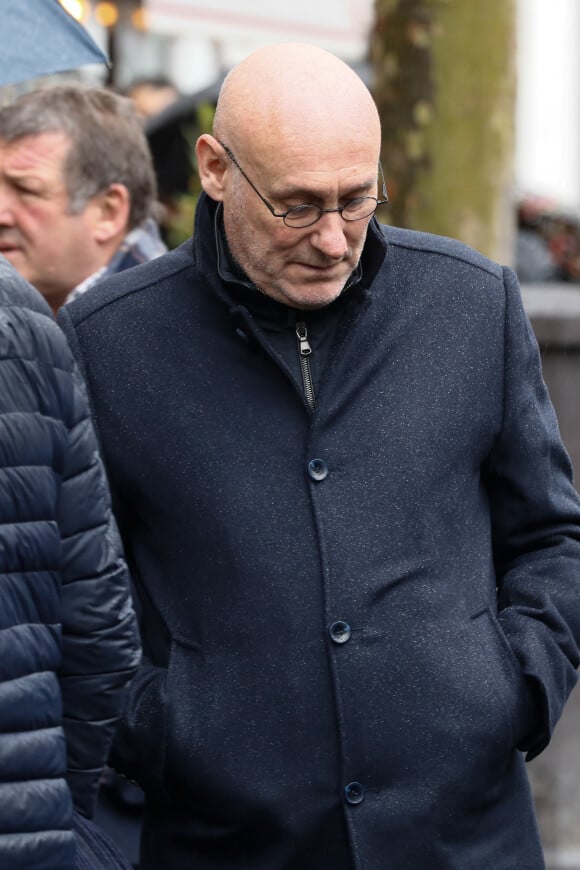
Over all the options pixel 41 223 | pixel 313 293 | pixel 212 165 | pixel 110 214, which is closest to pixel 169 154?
pixel 110 214

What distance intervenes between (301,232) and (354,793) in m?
0.99

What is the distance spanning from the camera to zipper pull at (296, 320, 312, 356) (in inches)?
124

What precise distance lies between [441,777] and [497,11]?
360 cm

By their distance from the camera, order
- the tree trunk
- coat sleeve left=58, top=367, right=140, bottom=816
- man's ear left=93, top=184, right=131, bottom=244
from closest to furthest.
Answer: coat sleeve left=58, top=367, right=140, bottom=816 → man's ear left=93, top=184, right=131, bottom=244 → the tree trunk

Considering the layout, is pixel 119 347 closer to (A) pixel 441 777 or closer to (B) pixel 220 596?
(B) pixel 220 596

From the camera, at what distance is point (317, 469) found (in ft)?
10.1

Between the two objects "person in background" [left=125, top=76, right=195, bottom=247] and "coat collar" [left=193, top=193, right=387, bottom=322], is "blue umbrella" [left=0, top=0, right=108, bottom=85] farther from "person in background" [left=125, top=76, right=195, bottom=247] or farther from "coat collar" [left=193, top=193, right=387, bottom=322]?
"person in background" [left=125, top=76, right=195, bottom=247]

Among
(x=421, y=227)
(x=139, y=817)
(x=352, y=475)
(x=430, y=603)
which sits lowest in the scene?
(x=139, y=817)

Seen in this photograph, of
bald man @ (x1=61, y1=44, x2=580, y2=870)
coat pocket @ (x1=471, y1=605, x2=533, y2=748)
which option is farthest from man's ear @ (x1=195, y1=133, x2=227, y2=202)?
coat pocket @ (x1=471, y1=605, x2=533, y2=748)

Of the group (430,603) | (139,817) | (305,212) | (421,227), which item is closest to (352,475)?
(430,603)

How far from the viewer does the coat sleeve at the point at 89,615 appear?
2600mm

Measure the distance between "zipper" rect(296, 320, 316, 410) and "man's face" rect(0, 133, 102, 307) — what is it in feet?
3.62

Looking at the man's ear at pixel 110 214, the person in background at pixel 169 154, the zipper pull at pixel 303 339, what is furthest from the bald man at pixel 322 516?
the person in background at pixel 169 154

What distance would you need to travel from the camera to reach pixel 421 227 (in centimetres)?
602
